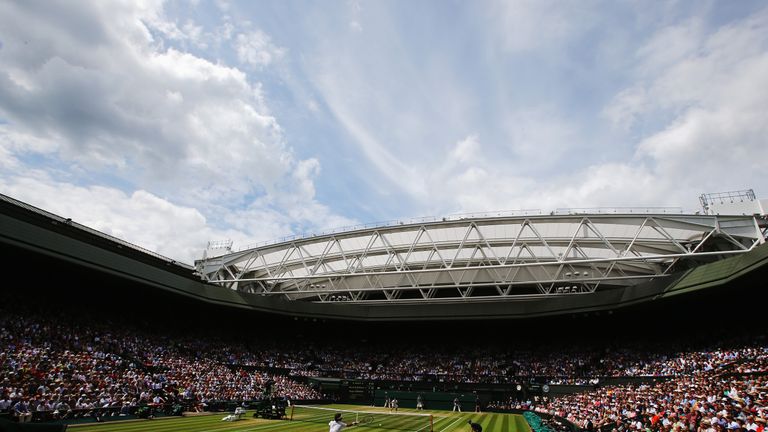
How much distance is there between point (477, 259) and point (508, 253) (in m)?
9.02

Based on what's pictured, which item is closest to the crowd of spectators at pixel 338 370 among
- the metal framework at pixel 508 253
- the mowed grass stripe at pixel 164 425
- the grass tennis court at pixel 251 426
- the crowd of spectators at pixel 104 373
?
the crowd of spectators at pixel 104 373

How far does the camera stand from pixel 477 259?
40.0 metres

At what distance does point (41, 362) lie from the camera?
2616 centimetres

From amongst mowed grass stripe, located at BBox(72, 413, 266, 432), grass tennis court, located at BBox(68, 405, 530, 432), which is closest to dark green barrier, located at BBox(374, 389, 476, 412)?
grass tennis court, located at BBox(68, 405, 530, 432)

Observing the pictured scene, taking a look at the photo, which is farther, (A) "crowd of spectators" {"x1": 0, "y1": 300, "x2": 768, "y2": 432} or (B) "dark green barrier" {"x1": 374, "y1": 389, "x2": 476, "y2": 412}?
(B) "dark green barrier" {"x1": 374, "y1": 389, "x2": 476, "y2": 412}

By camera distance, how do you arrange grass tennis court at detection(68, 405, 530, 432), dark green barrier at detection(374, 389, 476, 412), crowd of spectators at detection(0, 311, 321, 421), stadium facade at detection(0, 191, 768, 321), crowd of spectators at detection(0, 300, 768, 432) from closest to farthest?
grass tennis court at detection(68, 405, 530, 432)
crowd of spectators at detection(0, 300, 768, 432)
crowd of spectators at detection(0, 311, 321, 421)
stadium facade at detection(0, 191, 768, 321)
dark green barrier at detection(374, 389, 476, 412)

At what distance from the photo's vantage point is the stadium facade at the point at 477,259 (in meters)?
29.4

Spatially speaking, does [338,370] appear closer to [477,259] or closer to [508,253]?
[477,259]

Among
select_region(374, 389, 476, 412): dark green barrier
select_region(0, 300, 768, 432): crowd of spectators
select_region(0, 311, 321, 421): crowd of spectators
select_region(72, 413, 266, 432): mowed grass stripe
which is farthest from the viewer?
select_region(374, 389, 476, 412): dark green barrier

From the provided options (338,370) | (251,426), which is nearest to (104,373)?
(251,426)

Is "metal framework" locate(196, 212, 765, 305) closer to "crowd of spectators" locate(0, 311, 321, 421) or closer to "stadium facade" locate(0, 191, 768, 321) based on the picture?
"stadium facade" locate(0, 191, 768, 321)

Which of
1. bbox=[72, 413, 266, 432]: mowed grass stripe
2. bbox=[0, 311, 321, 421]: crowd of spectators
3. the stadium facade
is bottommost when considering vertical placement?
bbox=[72, 413, 266, 432]: mowed grass stripe

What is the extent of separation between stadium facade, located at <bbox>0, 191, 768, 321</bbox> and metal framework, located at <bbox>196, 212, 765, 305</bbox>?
12 cm

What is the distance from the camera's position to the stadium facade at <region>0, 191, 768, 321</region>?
1158 inches
